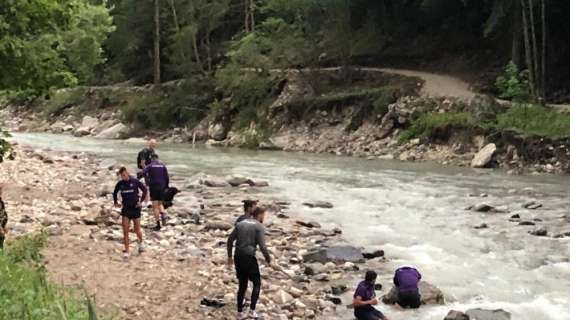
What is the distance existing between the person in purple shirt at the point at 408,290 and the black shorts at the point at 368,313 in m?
0.73

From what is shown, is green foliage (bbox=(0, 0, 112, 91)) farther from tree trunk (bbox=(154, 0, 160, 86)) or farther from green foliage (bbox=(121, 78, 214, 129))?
tree trunk (bbox=(154, 0, 160, 86))

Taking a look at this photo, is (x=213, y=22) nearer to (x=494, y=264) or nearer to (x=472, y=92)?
(x=472, y=92)

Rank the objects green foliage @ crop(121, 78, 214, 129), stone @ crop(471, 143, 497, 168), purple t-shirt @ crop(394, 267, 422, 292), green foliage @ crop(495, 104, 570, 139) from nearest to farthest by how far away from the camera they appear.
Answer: purple t-shirt @ crop(394, 267, 422, 292)
green foliage @ crop(495, 104, 570, 139)
stone @ crop(471, 143, 497, 168)
green foliage @ crop(121, 78, 214, 129)

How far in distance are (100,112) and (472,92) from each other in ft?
96.4

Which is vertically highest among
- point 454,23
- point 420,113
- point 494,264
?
point 454,23

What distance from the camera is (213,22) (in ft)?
164

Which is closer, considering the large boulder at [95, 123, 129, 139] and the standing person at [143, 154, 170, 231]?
the standing person at [143, 154, 170, 231]

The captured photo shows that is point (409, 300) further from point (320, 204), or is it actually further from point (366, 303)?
point (320, 204)

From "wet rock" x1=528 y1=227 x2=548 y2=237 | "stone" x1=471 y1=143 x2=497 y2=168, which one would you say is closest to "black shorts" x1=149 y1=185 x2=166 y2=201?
"wet rock" x1=528 y1=227 x2=548 y2=237

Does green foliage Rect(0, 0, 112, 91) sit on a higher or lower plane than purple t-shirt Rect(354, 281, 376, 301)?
higher

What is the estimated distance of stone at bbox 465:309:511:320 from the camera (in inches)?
409

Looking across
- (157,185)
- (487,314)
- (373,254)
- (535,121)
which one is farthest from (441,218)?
(535,121)

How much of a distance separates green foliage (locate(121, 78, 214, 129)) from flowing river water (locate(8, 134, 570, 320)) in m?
13.7

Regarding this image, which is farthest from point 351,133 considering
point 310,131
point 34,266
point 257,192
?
point 34,266
